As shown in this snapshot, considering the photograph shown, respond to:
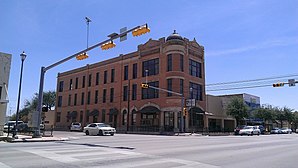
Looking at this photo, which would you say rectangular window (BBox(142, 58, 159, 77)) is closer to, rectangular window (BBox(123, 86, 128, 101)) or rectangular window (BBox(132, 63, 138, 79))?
rectangular window (BBox(132, 63, 138, 79))

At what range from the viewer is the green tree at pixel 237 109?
2141 inches

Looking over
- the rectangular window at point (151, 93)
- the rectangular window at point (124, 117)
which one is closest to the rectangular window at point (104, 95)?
the rectangular window at point (124, 117)

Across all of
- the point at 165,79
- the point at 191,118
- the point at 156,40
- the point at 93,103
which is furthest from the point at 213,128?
the point at 93,103

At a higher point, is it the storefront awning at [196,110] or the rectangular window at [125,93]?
the rectangular window at [125,93]

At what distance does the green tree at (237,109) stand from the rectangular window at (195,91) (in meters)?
8.53

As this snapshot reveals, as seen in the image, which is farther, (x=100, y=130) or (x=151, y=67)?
(x=151, y=67)

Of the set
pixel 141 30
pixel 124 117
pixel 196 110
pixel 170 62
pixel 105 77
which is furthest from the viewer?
pixel 105 77

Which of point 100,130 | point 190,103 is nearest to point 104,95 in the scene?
point 190,103

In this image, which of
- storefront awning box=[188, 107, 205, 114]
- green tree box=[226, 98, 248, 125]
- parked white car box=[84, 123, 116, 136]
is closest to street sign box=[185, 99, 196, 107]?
storefront awning box=[188, 107, 205, 114]

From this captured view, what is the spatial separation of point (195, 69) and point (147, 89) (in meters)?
9.48

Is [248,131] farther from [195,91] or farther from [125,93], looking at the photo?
[125,93]

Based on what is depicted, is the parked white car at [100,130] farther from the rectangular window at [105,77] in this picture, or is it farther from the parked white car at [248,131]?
the rectangular window at [105,77]

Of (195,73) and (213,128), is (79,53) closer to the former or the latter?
(195,73)

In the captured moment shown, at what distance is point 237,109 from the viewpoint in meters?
54.6
